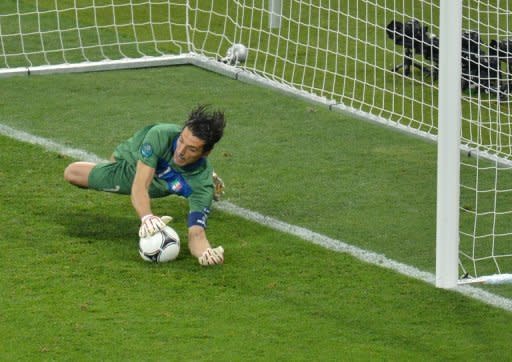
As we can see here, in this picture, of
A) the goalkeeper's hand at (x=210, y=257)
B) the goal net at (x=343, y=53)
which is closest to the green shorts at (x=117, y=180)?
the goalkeeper's hand at (x=210, y=257)

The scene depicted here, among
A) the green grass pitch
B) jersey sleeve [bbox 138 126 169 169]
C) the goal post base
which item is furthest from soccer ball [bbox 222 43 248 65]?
the goal post base

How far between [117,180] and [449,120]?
238 cm

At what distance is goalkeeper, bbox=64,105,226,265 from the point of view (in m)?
8.55

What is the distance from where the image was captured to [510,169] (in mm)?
10625

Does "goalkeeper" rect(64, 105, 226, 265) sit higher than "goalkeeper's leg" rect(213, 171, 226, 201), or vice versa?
"goalkeeper" rect(64, 105, 226, 265)

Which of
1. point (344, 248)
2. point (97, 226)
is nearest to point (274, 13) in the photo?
point (97, 226)

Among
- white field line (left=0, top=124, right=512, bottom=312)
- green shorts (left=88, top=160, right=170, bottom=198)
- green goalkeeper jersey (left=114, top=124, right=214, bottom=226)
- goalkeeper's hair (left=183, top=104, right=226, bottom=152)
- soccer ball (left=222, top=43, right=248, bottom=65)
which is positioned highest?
goalkeeper's hair (left=183, top=104, right=226, bottom=152)

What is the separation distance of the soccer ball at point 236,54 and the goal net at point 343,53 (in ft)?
0.29

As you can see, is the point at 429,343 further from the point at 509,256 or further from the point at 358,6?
the point at 358,6

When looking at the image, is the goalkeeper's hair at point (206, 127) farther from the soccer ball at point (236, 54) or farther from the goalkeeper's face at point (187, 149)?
the soccer ball at point (236, 54)

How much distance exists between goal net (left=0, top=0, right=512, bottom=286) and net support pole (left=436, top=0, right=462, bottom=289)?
2.77 feet

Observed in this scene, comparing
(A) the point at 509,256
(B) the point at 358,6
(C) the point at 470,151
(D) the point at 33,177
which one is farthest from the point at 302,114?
(A) the point at 509,256

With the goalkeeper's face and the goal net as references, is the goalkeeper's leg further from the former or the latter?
the goal net

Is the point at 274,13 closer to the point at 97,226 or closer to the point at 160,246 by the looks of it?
the point at 97,226
